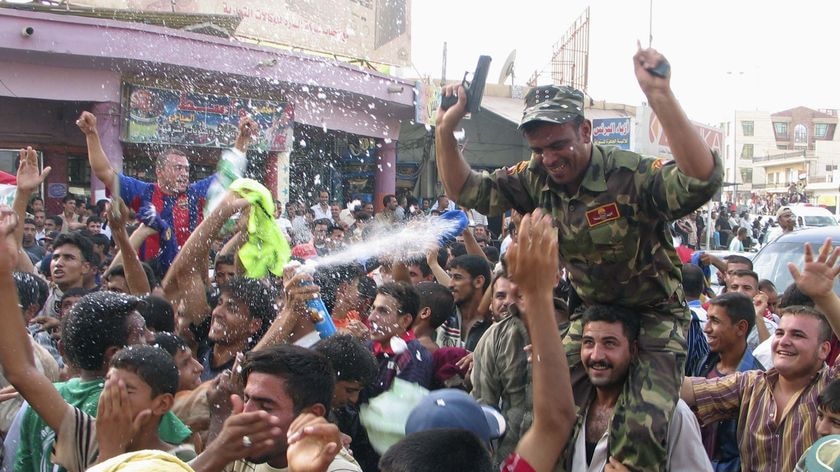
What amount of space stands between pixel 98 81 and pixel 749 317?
452 inches

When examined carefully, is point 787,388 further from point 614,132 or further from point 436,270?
point 614,132

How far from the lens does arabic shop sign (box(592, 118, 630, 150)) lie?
20.9m

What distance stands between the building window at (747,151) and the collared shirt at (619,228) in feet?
274

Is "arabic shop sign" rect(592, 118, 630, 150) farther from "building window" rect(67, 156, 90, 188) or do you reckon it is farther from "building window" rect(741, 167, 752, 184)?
"building window" rect(741, 167, 752, 184)

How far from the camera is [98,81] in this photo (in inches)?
524

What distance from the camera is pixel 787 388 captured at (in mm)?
3834

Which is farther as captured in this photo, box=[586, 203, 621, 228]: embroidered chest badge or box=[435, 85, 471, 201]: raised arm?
box=[435, 85, 471, 201]: raised arm

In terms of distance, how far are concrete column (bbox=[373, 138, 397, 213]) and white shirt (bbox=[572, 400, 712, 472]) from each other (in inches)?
642

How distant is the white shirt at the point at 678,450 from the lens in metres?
3.00

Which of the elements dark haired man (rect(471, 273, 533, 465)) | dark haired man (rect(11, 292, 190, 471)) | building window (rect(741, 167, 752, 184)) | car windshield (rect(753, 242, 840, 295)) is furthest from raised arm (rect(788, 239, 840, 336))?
building window (rect(741, 167, 752, 184))

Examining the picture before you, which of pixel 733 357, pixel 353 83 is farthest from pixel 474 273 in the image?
pixel 353 83

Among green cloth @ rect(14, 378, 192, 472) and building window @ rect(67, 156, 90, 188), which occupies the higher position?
building window @ rect(67, 156, 90, 188)

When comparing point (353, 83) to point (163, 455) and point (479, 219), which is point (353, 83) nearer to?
point (479, 219)

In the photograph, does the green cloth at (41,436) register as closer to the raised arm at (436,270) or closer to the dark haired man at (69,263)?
the dark haired man at (69,263)
